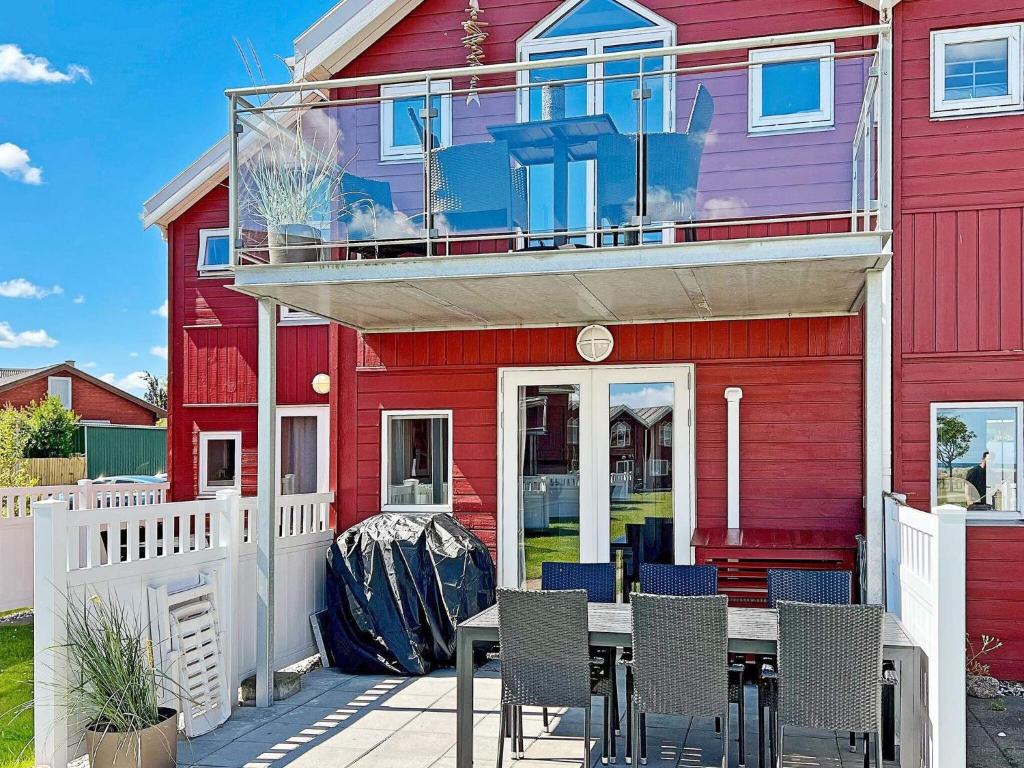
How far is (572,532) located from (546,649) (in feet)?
9.95

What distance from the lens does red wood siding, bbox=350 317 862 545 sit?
23.6ft

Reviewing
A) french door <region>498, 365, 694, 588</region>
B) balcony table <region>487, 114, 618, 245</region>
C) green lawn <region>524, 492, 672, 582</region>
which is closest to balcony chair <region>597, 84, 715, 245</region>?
balcony table <region>487, 114, 618, 245</region>

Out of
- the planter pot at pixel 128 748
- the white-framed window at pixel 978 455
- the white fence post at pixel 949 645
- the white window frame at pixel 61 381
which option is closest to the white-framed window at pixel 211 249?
the planter pot at pixel 128 748

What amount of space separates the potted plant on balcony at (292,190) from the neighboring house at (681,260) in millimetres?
31

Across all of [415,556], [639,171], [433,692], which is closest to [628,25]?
[639,171]

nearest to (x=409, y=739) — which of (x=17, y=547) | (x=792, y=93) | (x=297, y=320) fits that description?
(x=792, y=93)

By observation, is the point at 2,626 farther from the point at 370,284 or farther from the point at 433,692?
the point at 370,284

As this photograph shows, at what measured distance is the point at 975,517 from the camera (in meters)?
6.90

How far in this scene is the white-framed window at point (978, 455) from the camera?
6879 millimetres

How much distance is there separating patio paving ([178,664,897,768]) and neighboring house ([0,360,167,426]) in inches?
990

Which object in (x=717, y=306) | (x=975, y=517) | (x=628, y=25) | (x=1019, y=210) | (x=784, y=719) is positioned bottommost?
(x=784, y=719)

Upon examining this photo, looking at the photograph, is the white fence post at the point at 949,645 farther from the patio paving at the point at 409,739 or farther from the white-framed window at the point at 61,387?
the white-framed window at the point at 61,387

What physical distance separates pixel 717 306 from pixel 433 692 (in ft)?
10.9

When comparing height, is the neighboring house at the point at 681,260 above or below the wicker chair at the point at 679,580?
above
